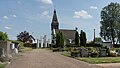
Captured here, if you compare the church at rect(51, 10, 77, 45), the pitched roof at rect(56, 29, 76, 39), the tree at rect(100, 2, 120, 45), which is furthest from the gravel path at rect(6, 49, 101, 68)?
the pitched roof at rect(56, 29, 76, 39)

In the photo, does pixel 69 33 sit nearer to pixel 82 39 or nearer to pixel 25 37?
pixel 25 37

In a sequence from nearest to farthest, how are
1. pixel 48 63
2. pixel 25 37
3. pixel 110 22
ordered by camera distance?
1. pixel 48 63
2. pixel 110 22
3. pixel 25 37

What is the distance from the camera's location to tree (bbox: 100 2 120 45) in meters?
93.6

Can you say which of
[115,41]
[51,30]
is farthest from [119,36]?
[51,30]

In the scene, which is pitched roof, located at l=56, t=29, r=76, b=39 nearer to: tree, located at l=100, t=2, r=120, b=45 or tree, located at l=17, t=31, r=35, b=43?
tree, located at l=17, t=31, r=35, b=43

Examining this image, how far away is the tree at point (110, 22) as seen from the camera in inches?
3684

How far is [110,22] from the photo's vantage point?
94.8m

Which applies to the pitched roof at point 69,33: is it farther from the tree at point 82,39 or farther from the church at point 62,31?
the tree at point 82,39

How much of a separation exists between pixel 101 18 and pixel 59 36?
16.3 metres

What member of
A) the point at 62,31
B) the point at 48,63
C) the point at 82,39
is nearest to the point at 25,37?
the point at 62,31

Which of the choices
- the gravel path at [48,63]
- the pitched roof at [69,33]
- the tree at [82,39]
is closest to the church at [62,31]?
the pitched roof at [69,33]

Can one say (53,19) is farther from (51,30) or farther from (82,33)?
(82,33)

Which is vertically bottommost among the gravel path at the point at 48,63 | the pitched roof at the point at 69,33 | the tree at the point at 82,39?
the gravel path at the point at 48,63

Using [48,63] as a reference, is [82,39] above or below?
above
